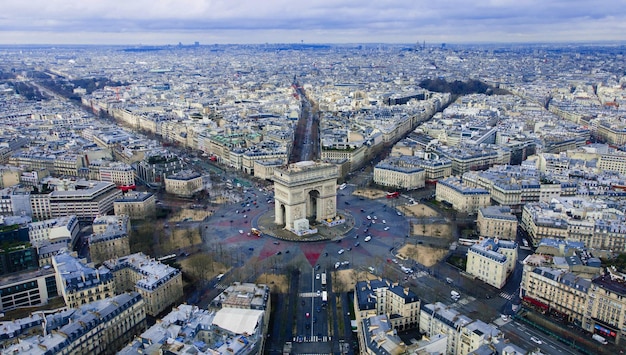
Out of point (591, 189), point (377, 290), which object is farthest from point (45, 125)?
point (591, 189)

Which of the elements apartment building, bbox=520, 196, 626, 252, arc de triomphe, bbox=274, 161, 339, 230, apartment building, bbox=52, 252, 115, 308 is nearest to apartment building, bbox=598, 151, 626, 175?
apartment building, bbox=520, 196, 626, 252

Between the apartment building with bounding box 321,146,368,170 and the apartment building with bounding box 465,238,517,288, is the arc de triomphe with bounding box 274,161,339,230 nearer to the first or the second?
the apartment building with bounding box 465,238,517,288

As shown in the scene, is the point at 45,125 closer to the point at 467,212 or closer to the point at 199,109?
the point at 199,109

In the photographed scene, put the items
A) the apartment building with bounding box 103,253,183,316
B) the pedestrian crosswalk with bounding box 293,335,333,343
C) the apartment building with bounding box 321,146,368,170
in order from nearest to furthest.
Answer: the pedestrian crosswalk with bounding box 293,335,333,343 → the apartment building with bounding box 103,253,183,316 → the apartment building with bounding box 321,146,368,170

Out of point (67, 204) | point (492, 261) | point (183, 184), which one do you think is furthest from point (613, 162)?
point (67, 204)

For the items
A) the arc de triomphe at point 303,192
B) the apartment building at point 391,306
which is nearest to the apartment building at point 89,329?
the apartment building at point 391,306

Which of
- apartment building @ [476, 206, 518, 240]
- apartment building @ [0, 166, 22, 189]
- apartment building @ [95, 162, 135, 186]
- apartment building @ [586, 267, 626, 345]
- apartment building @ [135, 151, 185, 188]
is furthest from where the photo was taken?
apartment building @ [135, 151, 185, 188]

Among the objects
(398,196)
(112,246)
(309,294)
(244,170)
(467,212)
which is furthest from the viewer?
(244,170)
